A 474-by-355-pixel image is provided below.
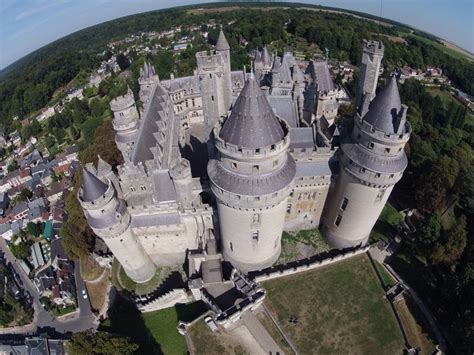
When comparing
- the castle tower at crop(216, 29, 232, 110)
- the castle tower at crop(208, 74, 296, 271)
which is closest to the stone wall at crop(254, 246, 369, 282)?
the castle tower at crop(208, 74, 296, 271)

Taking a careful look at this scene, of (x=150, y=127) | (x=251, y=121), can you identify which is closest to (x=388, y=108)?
(x=251, y=121)

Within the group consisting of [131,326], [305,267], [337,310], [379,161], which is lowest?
[131,326]

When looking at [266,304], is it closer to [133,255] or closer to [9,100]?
[133,255]

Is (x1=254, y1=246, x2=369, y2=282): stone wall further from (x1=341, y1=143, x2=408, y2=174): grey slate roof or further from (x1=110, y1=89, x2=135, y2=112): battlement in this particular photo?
(x1=110, y1=89, x2=135, y2=112): battlement

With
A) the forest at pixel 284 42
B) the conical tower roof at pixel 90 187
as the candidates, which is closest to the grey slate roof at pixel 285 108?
the conical tower roof at pixel 90 187

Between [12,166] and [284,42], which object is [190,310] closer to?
[12,166]
